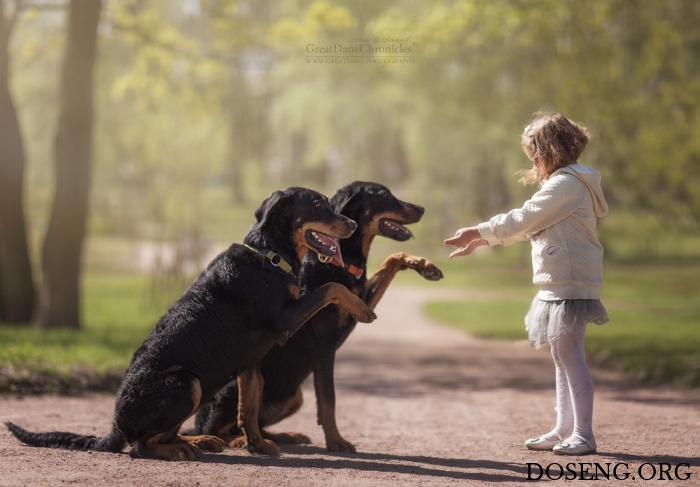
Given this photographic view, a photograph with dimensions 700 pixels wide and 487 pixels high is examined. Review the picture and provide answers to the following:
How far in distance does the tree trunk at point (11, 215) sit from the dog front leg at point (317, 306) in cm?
983

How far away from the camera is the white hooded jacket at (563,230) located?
238 inches

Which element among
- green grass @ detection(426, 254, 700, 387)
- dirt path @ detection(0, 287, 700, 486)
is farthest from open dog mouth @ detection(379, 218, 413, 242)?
green grass @ detection(426, 254, 700, 387)

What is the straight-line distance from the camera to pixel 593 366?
13320mm

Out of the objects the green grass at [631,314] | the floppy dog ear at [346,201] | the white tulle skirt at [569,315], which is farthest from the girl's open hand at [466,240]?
the green grass at [631,314]

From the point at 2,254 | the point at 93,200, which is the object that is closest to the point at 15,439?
the point at 2,254

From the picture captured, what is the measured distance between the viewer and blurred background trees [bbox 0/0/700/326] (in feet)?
58.6

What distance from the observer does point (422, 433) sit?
7.65 metres

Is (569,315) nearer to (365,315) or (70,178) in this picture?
(365,315)

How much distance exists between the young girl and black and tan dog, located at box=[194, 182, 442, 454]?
605 millimetres

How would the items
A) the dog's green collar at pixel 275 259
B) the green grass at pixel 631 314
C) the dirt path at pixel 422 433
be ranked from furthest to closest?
the green grass at pixel 631 314 < the dog's green collar at pixel 275 259 < the dirt path at pixel 422 433

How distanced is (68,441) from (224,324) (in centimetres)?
133

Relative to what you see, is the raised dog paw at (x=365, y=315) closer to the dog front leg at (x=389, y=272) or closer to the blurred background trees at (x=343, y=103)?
the dog front leg at (x=389, y=272)

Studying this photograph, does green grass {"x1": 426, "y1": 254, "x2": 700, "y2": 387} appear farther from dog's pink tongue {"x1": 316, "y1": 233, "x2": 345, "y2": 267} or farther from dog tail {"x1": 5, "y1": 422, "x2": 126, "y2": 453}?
dog tail {"x1": 5, "y1": 422, "x2": 126, "y2": 453}

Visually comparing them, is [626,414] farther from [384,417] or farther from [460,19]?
[460,19]
